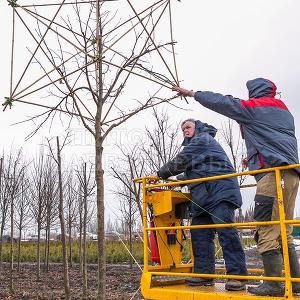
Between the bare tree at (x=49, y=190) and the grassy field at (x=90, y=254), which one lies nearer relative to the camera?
the bare tree at (x=49, y=190)

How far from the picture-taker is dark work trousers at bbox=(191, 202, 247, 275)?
175 inches

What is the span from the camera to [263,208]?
12.4ft

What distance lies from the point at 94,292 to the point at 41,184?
16.0ft

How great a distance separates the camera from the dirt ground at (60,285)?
11.2 metres

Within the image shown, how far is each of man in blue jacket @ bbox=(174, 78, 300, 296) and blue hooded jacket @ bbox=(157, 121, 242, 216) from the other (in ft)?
2.20

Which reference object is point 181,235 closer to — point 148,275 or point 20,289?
point 148,275

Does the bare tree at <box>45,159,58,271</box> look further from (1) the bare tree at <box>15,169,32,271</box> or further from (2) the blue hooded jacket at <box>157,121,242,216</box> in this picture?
(2) the blue hooded jacket at <box>157,121,242,216</box>

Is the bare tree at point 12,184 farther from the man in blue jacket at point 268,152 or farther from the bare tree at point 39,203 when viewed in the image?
the man in blue jacket at point 268,152

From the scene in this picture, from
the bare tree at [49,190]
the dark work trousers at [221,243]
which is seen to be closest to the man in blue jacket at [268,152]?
the dark work trousers at [221,243]

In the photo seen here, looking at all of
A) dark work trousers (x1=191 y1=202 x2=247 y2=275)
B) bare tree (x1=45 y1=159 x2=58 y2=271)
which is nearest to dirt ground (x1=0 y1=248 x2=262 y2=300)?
bare tree (x1=45 y1=159 x2=58 y2=271)

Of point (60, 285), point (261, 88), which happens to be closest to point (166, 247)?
point (261, 88)

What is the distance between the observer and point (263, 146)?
151 inches

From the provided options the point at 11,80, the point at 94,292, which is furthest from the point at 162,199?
the point at 94,292

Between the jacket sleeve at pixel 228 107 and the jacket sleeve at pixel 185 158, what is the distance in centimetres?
82
